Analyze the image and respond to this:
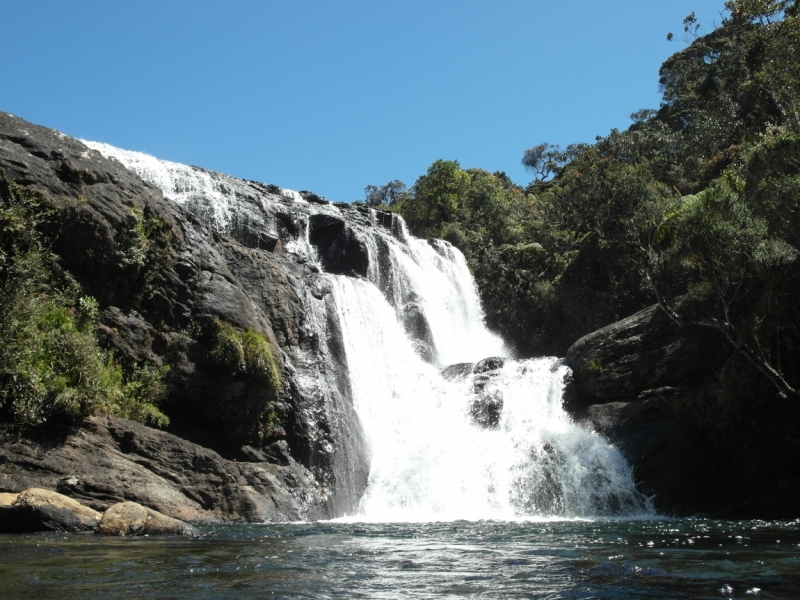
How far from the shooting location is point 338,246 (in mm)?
30641

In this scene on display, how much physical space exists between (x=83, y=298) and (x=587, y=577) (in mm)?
13803

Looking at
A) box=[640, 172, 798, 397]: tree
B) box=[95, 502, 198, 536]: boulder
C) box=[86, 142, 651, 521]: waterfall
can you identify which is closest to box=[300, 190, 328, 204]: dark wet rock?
box=[86, 142, 651, 521]: waterfall

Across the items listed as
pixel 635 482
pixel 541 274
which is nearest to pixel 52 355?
→ pixel 635 482

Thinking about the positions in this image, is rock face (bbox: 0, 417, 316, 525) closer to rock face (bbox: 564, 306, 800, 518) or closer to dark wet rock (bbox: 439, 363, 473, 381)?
dark wet rock (bbox: 439, 363, 473, 381)

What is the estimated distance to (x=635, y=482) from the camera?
1934 centimetres

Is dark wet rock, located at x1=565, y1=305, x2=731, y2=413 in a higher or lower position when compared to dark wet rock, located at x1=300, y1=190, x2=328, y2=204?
lower

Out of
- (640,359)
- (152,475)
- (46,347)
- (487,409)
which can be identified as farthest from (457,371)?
(46,347)

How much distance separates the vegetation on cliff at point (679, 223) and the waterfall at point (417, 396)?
4658mm

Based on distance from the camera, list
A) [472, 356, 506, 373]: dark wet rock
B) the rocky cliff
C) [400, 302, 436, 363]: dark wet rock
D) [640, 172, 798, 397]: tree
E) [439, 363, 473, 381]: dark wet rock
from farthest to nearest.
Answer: [400, 302, 436, 363]: dark wet rock → [439, 363, 473, 381]: dark wet rock → [472, 356, 506, 373]: dark wet rock → [640, 172, 798, 397]: tree → the rocky cliff

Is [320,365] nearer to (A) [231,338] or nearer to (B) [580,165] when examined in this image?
(A) [231,338]

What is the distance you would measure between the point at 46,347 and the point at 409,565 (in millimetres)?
10644

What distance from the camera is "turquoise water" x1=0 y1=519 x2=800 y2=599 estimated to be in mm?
6566

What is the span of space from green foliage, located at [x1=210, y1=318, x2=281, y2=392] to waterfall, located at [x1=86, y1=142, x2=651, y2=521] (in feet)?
6.97

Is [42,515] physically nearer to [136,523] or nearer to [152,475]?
[136,523]
